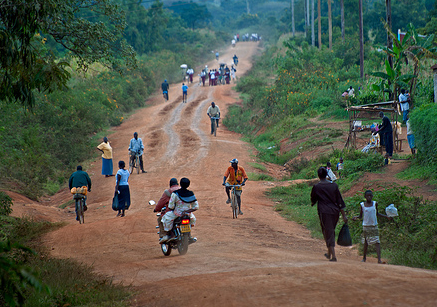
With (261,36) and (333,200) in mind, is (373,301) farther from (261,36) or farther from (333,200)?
(261,36)

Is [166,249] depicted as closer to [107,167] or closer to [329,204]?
[329,204]

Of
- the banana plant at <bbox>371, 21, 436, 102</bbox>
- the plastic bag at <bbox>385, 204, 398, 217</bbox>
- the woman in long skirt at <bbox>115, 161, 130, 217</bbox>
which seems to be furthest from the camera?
the banana plant at <bbox>371, 21, 436, 102</bbox>

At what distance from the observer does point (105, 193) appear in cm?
1825

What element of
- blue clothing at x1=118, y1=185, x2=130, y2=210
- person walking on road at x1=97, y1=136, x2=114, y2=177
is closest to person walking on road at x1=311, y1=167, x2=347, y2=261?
blue clothing at x1=118, y1=185, x2=130, y2=210

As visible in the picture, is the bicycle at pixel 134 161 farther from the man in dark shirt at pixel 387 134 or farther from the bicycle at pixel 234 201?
the man in dark shirt at pixel 387 134

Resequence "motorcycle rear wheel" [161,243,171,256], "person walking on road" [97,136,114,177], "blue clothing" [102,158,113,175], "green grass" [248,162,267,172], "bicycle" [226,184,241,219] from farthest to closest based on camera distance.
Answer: "green grass" [248,162,267,172] → "blue clothing" [102,158,113,175] → "person walking on road" [97,136,114,177] → "bicycle" [226,184,241,219] → "motorcycle rear wheel" [161,243,171,256]

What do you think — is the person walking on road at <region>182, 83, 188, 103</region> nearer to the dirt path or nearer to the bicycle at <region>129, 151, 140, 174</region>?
the dirt path

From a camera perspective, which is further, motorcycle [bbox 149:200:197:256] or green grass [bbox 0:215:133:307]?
motorcycle [bbox 149:200:197:256]

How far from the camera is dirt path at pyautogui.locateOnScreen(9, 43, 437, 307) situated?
19.6 ft

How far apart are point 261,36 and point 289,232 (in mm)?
78861

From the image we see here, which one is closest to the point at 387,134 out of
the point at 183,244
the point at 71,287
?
the point at 183,244

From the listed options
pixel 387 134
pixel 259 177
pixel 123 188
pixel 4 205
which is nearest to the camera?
pixel 4 205

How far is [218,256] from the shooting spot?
8883mm

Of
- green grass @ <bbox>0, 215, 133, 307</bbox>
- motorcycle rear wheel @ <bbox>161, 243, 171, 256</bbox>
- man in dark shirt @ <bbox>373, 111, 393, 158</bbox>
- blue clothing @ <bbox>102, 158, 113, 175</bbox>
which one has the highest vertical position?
man in dark shirt @ <bbox>373, 111, 393, 158</bbox>
